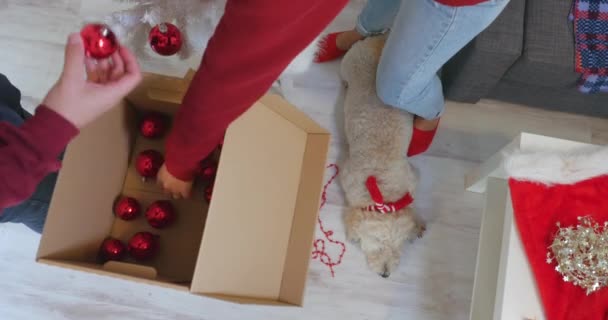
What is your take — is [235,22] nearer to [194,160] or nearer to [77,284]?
[194,160]

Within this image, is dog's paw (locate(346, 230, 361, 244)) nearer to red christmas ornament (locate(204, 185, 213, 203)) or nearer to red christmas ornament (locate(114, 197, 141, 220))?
red christmas ornament (locate(204, 185, 213, 203))

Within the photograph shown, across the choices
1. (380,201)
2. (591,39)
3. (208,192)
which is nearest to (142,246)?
(208,192)

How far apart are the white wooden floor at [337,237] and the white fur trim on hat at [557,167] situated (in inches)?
13.9

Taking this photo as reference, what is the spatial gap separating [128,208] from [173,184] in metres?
0.16

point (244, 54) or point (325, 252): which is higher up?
point (244, 54)

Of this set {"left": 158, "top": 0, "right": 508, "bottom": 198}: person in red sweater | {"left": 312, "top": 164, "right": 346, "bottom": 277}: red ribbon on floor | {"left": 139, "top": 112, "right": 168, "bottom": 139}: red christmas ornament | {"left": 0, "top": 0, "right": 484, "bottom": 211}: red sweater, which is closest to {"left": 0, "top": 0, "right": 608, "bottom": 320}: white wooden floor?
{"left": 312, "top": 164, "right": 346, "bottom": 277}: red ribbon on floor

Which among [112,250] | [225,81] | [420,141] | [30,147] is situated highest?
[420,141]

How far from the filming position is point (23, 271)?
1233mm

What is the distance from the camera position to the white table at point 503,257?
0.92 m

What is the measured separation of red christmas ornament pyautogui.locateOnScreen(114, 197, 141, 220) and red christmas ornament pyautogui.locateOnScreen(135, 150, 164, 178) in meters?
0.06

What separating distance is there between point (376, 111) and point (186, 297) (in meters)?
0.64

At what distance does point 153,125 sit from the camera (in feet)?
3.67

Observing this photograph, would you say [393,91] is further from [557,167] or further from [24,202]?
[24,202]

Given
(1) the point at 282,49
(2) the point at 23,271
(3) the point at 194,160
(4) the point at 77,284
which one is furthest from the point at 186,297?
(1) the point at 282,49
